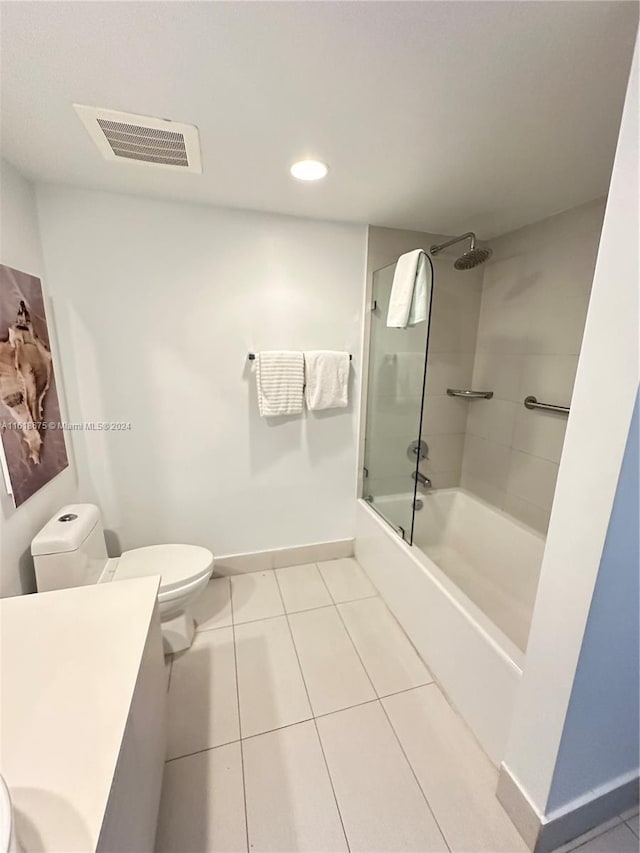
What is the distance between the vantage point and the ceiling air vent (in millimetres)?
1060

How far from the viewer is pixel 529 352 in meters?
1.93

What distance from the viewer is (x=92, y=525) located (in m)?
1.49

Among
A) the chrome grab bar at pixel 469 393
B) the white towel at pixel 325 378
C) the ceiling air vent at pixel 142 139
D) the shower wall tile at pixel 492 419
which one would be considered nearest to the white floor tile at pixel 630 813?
the shower wall tile at pixel 492 419

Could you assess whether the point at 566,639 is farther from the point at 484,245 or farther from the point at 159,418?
the point at 484,245

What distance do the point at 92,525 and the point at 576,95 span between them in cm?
222

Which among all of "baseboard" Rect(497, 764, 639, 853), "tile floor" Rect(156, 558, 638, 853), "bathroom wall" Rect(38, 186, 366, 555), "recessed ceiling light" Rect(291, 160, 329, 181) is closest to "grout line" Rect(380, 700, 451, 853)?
"tile floor" Rect(156, 558, 638, 853)

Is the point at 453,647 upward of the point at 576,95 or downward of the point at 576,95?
downward

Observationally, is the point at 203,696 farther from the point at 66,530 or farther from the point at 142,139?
the point at 142,139

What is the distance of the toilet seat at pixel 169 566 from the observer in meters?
1.55

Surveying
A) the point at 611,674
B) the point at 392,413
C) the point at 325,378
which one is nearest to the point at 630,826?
the point at 611,674

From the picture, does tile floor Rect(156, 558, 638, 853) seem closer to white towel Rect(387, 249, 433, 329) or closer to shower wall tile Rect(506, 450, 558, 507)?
shower wall tile Rect(506, 450, 558, 507)

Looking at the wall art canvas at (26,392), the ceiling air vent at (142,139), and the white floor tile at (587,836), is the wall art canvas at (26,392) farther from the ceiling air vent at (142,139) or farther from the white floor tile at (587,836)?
the white floor tile at (587,836)

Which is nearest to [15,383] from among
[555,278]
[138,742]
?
[138,742]

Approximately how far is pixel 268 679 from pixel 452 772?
30.1 inches
